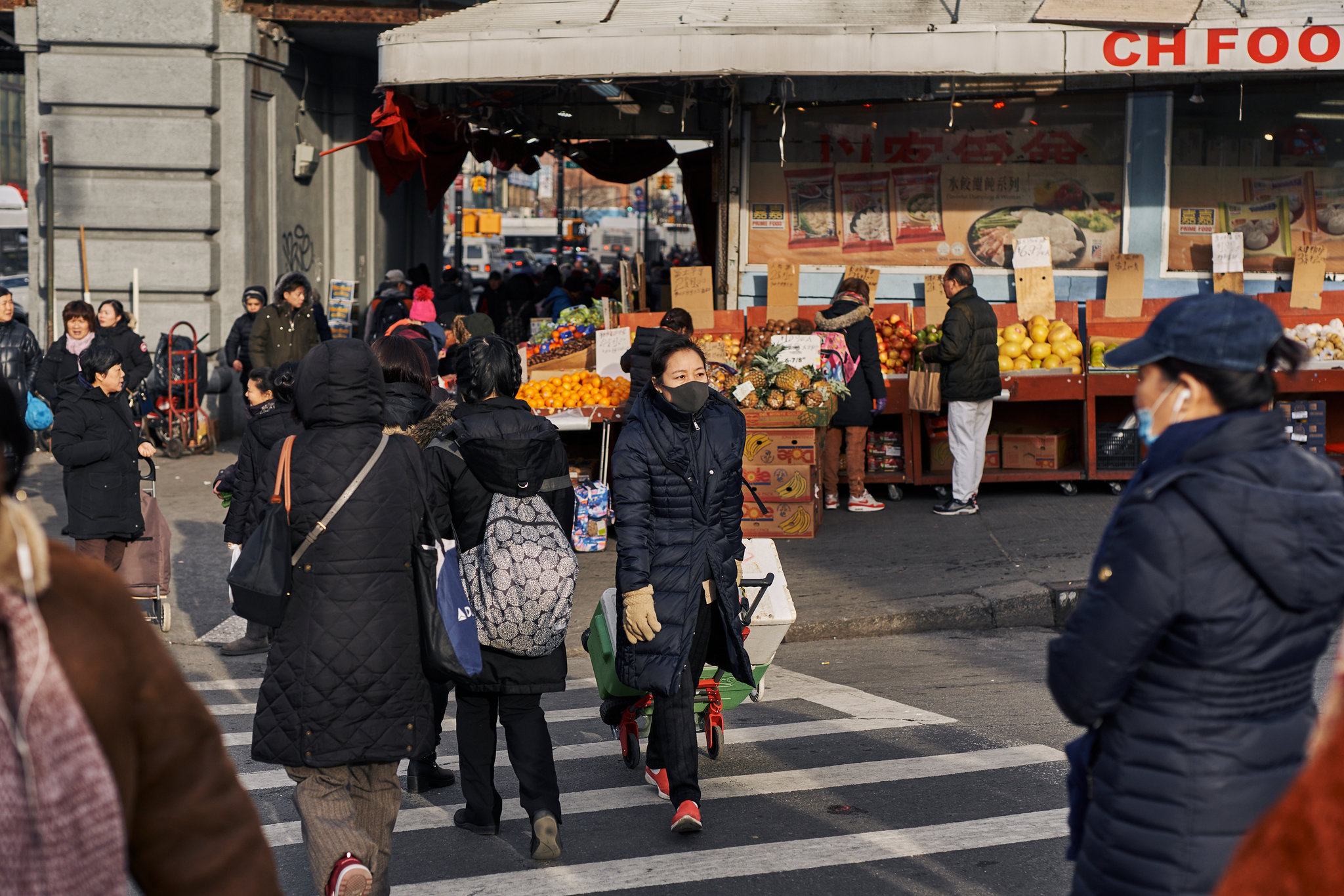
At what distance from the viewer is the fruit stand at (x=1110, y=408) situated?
11992 millimetres

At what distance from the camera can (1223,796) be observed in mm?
2830

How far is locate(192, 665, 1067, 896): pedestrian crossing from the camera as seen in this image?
5.04 m

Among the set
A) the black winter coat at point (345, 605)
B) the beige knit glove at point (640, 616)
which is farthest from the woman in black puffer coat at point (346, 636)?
the beige knit glove at point (640, 616)

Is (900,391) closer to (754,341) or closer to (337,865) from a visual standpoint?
(754,341)

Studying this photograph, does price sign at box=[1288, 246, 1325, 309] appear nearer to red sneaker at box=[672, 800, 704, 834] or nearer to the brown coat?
red sneaker at box=[672, 800, 704, 834]

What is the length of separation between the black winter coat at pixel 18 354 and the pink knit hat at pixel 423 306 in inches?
152

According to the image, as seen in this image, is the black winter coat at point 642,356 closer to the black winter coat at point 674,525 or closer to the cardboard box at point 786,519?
the cardboard box at point 786,519

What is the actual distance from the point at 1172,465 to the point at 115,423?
710 cm

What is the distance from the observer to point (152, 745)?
199 centimetres

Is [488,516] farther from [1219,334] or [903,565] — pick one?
[903,565]

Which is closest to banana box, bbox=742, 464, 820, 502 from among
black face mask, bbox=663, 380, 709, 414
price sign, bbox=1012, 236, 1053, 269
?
price sign, bbox=1012, 236, 1053, 269

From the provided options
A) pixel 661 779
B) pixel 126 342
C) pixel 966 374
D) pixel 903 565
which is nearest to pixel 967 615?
pixel 903 565

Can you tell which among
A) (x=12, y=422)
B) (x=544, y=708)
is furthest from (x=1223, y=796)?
(x=544, y=708)

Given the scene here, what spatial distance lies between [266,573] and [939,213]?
10149mm
